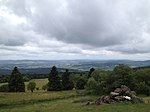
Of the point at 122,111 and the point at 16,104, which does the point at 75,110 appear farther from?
the point at 16,104

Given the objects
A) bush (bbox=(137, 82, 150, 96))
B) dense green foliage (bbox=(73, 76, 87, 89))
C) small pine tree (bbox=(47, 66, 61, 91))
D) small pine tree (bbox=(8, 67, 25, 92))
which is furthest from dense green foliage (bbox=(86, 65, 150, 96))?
small pine tree (bbox=(8, 67, 25, 92))

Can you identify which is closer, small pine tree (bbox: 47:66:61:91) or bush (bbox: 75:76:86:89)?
small pine tree (bbox: 47:66:61:91)

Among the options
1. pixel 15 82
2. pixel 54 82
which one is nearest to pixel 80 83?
pixel 54 82

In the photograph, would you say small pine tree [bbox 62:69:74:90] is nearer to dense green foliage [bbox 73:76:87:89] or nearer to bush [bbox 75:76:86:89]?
dense green foliage [bbox 73:76:87:89]

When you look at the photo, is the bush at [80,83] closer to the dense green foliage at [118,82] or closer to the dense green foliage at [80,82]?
the dense green foliage at [80,82]

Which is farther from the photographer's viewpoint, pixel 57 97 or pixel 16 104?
pixel 57 97

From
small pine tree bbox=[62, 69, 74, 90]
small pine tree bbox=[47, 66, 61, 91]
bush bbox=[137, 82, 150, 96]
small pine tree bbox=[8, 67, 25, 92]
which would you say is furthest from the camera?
small pine tree bbox=[62, 69, 74, 90]

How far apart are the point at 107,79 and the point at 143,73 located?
1630 cm

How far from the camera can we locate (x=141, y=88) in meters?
88.3

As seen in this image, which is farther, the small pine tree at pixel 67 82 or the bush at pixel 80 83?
the bush at pixel 80 83

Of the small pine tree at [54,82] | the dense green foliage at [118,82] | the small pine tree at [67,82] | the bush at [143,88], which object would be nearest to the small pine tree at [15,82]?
the small pine tree at [54,82]

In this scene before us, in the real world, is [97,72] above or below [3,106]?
above

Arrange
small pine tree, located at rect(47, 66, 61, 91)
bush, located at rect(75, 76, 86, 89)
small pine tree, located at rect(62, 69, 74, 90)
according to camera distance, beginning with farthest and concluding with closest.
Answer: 1. bush, located at rect(75, 76, 86, 89)
2. small pine tree, located at rect(62, 69, 74, 90)
3. small pine tree, located at rect(47, 66, 61, 91)

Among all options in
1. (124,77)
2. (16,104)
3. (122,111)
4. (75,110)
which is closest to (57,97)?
(16,104)
